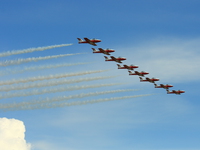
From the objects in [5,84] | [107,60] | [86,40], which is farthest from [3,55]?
[107,60]

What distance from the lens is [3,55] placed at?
168 metres

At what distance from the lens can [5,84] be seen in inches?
6718

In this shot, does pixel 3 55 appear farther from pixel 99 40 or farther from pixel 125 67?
pixel 125 67

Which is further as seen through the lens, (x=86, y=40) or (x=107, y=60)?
(x=107, y=60)

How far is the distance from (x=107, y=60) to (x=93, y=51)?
842cm

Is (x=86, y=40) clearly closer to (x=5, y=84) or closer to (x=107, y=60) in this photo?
(x=107, y=60)

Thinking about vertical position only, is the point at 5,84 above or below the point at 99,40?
below

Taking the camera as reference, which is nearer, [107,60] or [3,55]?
[3,55]

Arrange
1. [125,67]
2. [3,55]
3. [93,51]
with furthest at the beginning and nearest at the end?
[125,67], [93,51], [3,55]

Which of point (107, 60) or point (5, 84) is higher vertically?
point (107, 60)

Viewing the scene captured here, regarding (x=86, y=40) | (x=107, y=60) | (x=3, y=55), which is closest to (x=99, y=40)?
(x=86, y=40)

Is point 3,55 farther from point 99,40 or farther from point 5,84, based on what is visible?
point 99,40

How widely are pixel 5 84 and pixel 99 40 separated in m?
36.7

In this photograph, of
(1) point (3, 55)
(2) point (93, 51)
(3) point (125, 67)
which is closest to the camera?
(1) point (3, 55)
